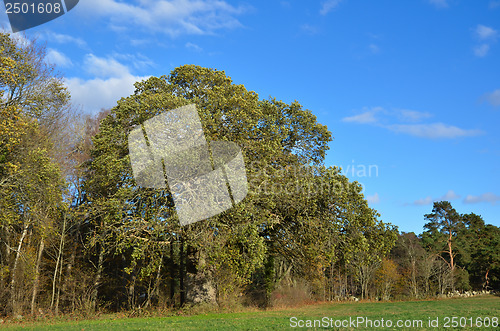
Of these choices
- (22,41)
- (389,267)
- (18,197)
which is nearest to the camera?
(18,197)

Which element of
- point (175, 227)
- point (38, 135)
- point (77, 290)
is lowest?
point (77, 290)

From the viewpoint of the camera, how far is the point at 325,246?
888 inches

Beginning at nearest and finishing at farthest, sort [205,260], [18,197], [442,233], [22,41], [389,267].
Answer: [18,197] < [22,41] < [205,260] < [389,267] < [442,233]

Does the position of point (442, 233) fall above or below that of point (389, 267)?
above

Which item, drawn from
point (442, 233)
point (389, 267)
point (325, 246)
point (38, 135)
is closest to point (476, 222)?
point (442, 233)

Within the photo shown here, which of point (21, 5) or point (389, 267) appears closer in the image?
point (21, 5)

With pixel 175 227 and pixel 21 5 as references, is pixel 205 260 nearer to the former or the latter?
pixel 175 227

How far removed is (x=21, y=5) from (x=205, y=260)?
1587 cm

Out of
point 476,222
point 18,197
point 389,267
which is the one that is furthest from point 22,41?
point 476,222

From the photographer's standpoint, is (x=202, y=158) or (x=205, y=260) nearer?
(x=202, y=158)

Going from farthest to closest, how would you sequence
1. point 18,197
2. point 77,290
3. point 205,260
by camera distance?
point 77,290, point 205,260, point 18,197

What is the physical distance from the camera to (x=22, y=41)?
2159 centimetres

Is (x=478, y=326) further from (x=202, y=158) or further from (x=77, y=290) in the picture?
(x=77, y=290)

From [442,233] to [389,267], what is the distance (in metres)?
15.1
